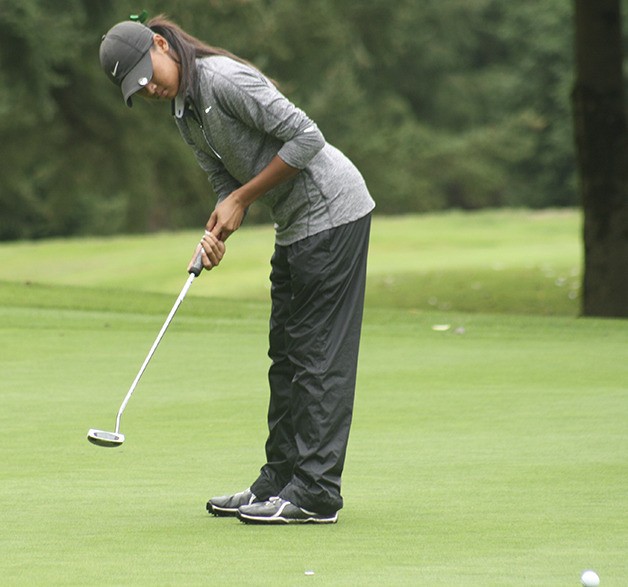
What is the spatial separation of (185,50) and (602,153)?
1184 centimetres

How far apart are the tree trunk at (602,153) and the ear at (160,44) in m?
11.6

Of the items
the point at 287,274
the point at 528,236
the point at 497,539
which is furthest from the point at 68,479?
the point at 528,236

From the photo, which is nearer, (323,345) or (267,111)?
(267,111)

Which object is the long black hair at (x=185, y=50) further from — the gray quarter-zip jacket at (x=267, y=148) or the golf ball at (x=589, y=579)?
the golf ball at (x=589, y=579)

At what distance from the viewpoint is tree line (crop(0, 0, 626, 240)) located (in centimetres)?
2556

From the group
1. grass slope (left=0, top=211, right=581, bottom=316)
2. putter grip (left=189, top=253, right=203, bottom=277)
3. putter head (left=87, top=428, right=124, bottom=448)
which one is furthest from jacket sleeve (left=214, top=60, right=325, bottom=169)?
grass slope (left=0, top=211, right=581, bottom=316)

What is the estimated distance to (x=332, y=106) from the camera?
4372 centimetres

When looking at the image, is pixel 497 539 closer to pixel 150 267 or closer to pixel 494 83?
pixel 150 267

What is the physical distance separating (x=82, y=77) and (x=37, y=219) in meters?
11.9

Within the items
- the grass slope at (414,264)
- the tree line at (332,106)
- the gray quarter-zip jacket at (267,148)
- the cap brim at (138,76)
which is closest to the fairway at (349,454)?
the gray quarter-zip jacket at (267,148)

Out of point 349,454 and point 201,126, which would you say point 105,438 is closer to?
point 201,126

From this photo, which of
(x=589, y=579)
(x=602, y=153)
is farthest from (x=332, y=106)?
(x=589, y=579)

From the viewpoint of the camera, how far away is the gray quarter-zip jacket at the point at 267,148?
4723 mm

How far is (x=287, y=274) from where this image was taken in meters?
5.05
